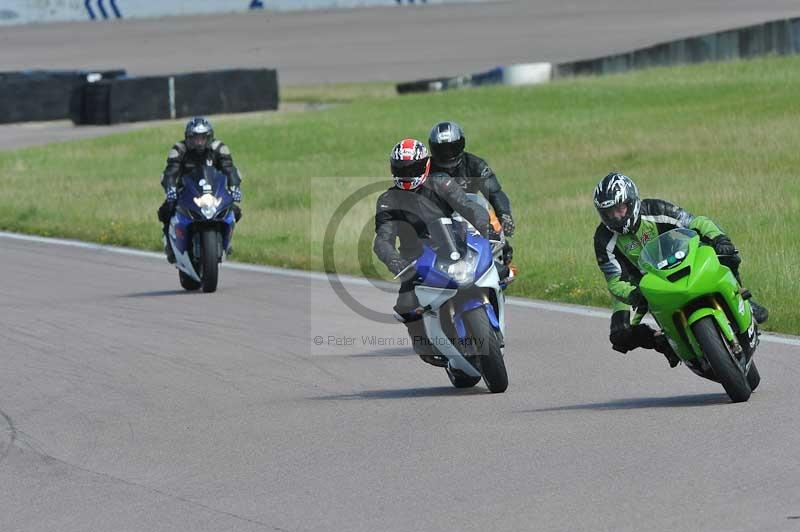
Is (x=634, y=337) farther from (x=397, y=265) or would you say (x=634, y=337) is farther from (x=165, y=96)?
(x=165, y=96)

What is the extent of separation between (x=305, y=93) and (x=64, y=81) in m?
8.07

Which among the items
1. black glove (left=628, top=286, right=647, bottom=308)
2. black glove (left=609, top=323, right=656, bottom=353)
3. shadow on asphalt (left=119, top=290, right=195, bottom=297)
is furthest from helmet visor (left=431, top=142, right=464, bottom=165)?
shadow on asphalt (left=119, top=290, right=195, bottom=297)

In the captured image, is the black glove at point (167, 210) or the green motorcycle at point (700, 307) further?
the black glove at point (167, 210)

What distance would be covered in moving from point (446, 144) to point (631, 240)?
231cm

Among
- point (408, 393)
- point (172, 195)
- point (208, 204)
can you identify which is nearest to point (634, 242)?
point (408, 393)

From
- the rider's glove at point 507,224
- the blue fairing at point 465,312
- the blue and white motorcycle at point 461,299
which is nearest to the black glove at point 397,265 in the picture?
the blue and white motorcycle at point 461,299

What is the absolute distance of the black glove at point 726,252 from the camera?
8.75 meters

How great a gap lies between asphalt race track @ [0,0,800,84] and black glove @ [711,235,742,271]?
1600 inches

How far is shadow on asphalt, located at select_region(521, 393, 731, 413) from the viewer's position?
29.3ft

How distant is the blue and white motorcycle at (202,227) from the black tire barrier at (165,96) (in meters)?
25.1

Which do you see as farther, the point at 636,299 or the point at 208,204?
the point at 208,204

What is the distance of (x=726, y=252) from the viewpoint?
28.7ft

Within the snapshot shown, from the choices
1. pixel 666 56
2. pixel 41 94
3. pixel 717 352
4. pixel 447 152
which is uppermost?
pixel 666 56

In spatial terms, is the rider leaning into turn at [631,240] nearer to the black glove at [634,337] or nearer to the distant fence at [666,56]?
the black glove at [634,337]
